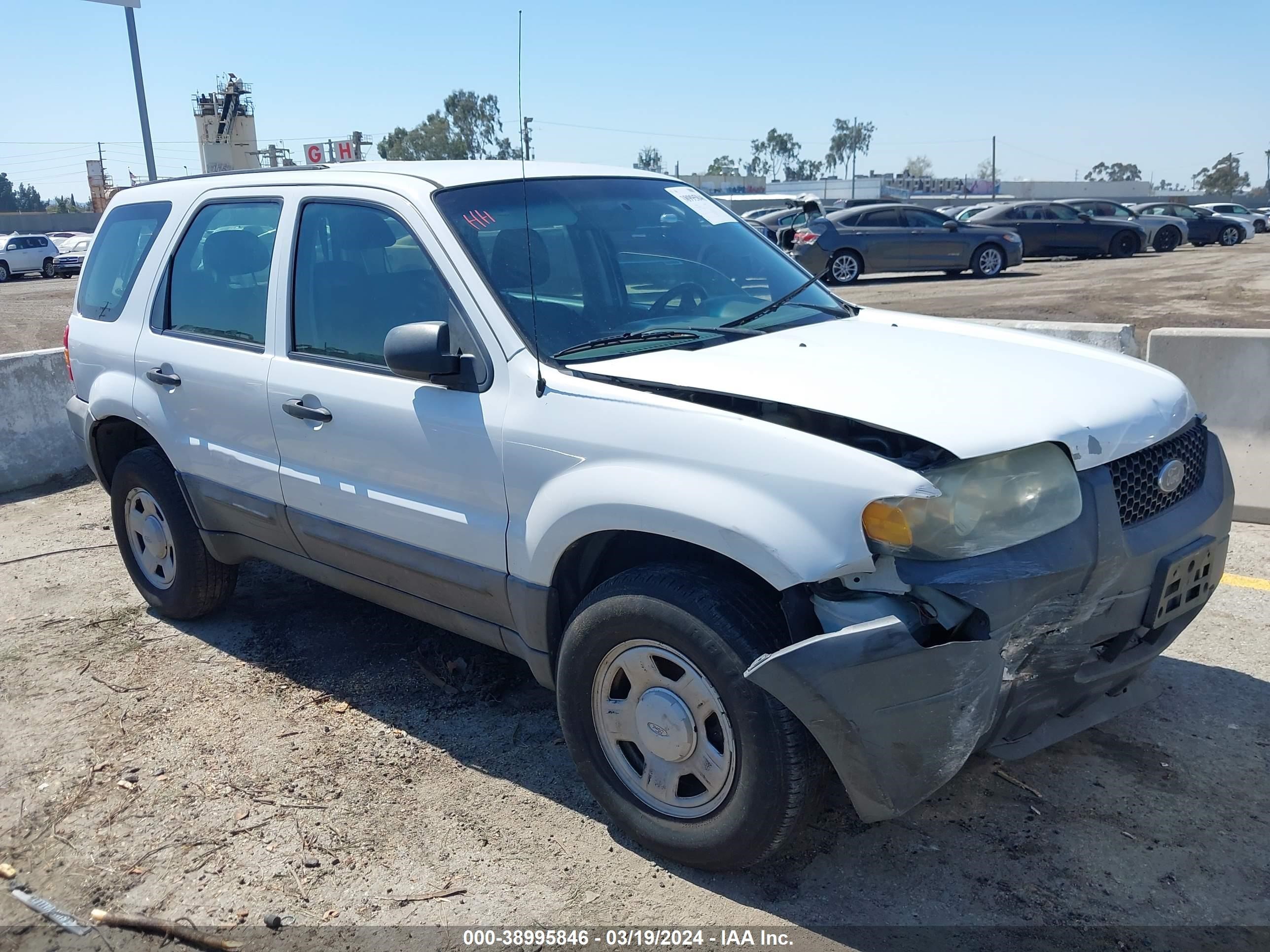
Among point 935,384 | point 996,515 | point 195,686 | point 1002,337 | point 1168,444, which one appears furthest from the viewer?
point 195,686

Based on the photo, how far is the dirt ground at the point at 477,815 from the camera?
2834mm

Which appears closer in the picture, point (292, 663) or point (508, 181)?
point (508, 181)

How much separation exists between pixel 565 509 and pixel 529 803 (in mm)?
1080

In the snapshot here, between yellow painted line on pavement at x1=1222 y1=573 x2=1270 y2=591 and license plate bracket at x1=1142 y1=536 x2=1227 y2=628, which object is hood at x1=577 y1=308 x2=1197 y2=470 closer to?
license plate bracket at x1=1142 y1=536 x2=1227 y2=628

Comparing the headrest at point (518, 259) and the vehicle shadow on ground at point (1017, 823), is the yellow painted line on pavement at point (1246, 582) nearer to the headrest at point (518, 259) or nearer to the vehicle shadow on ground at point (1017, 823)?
the vehicle shadow on ground at point (1017, 823)

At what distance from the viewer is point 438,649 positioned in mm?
4543

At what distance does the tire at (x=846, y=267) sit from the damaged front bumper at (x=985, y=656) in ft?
61.6

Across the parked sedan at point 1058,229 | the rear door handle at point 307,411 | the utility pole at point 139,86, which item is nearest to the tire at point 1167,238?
the parked sedan at point 1058,229

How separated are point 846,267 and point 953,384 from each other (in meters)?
19.0

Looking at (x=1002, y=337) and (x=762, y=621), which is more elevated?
(x=1002, y=337)

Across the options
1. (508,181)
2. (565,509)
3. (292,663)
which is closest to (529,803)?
(565,509)

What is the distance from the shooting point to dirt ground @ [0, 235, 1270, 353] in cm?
1420

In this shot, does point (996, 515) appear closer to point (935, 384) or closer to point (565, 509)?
point (935, 384)

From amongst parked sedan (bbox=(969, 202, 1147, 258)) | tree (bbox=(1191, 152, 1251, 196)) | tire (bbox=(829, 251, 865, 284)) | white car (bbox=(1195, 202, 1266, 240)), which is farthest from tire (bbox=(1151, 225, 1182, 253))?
tree (bbox=(1191, 152, 1251, 196))
